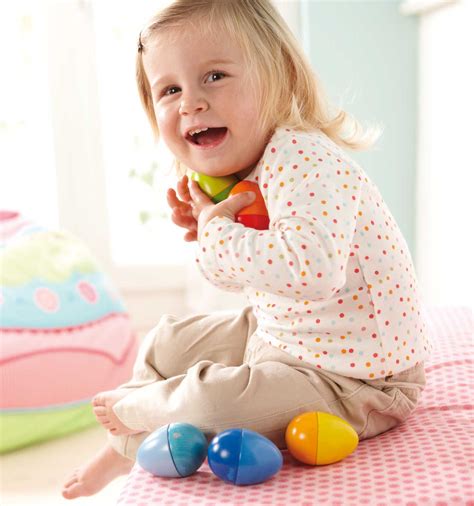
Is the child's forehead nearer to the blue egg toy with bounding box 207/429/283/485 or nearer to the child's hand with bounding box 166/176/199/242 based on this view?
the child's hand with bounding box 166/176/199/242

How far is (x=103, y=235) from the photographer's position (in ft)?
9.55

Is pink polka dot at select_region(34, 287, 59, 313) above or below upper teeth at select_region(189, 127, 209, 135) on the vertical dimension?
below

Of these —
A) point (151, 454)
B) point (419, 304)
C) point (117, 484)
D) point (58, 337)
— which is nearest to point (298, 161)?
point (419, 304)

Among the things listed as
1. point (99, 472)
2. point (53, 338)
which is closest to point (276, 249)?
point (99, 472)

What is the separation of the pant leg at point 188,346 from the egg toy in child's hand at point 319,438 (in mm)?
251

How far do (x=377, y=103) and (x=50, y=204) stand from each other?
129 cm

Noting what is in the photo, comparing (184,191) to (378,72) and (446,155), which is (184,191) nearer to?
(446,155)

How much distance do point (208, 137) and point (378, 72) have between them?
1637 mm

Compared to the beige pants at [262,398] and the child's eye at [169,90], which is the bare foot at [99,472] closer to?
the beige pants at [262,398]

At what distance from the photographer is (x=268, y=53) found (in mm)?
1042

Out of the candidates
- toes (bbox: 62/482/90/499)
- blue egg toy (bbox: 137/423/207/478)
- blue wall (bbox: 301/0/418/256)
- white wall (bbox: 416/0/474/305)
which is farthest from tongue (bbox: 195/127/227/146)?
blue wall (bbox: 301/0/418/256)

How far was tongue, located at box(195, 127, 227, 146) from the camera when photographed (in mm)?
1048

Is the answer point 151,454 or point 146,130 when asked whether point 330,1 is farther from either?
point 151,454

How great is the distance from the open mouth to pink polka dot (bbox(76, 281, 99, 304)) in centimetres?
100
